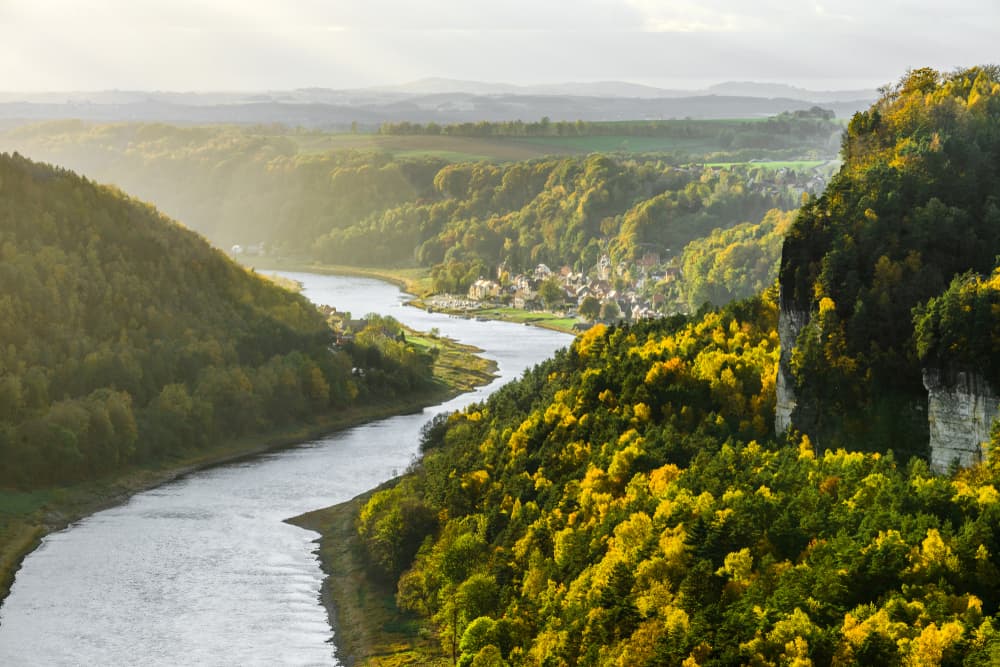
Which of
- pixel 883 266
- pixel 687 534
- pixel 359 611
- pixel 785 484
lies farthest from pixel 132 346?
pixel 785 484

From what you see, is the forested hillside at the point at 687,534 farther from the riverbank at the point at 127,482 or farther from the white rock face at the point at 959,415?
the riverbank at the point at 127,482

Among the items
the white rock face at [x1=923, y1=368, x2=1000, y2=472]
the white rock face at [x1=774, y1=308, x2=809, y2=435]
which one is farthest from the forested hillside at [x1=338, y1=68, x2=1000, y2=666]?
the white rock face at [x1=923, y1=368, x2=1000, y2=472]

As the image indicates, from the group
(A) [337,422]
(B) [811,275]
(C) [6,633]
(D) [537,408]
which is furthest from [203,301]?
(B) [811,275]

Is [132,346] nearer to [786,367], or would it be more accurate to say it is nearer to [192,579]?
[192,579]

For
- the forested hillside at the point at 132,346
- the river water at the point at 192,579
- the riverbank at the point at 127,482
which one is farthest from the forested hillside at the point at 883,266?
the forested hillside at the point at 132,346

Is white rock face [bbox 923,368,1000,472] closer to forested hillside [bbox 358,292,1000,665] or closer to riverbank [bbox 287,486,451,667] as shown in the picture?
forested hillside [bbox 358,292,1000,665]

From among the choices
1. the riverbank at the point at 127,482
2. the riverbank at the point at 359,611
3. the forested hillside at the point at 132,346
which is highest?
the forested hillside at the point at 132,346

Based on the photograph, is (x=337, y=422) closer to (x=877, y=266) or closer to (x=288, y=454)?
(x=288, y=454)
